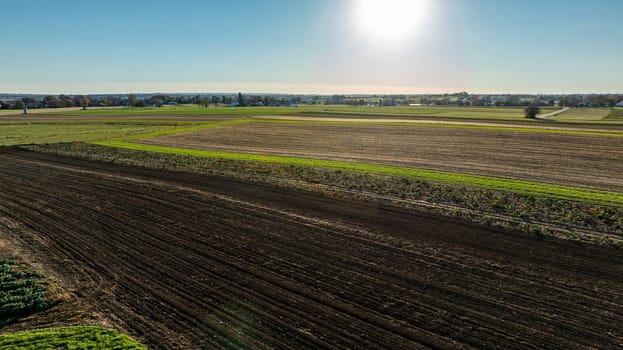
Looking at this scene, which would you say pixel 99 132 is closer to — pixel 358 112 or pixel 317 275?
pixel 317 275

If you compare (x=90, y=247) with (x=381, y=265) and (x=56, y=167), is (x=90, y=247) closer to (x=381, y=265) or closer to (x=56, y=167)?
(x=381, y=265)

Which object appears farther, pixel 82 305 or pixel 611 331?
pixel 82 305

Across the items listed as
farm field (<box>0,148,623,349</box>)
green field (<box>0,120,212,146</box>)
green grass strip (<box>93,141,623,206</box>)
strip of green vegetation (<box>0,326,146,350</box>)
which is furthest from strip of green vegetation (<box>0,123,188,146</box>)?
strip of green vegetation (<box>0,326,146,350</box>)

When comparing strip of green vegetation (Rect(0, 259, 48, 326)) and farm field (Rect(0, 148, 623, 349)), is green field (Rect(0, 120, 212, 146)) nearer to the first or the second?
farm field (Rect(0, 148, 623, 349))

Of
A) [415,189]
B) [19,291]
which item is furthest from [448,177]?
[19,291]

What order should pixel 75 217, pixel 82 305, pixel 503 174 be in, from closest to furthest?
pixel 82 305
pixel 75 217
pixel 503 174

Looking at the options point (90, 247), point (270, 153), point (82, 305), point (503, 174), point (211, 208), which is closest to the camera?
point (82, 305)

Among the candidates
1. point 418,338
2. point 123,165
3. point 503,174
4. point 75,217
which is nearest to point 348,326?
point 418,338
